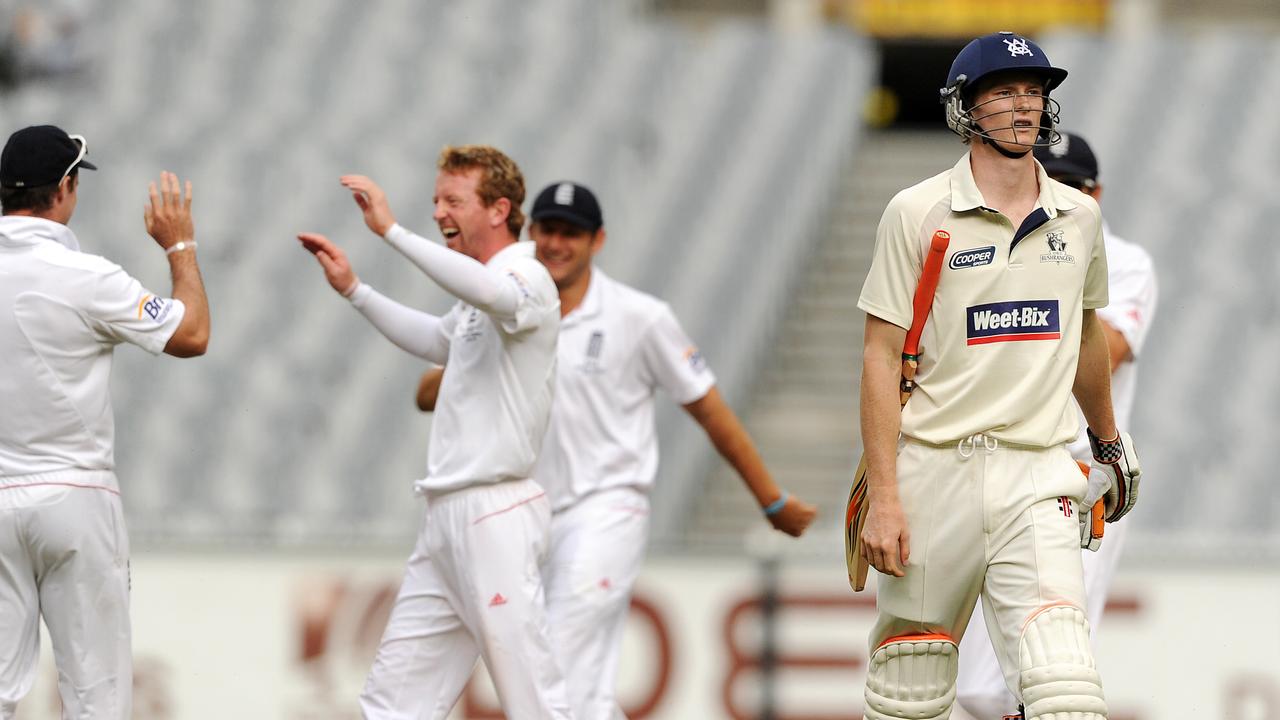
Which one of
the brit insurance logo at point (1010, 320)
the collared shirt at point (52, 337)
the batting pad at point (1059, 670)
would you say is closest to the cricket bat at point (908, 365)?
the brit insurance logo at point (1010, 320)

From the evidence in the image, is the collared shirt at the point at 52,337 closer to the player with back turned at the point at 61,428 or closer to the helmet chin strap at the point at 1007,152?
the player with back turned at the point at 61,428

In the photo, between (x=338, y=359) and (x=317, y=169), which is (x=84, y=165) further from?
(x=317, y=169)

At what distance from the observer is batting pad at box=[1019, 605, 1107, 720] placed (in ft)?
14.6

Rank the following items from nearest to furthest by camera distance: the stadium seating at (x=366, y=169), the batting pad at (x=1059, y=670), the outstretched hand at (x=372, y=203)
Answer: the batting pad at (x=1059, y=670), the outstretched hand at (x=372, y=203), the stadium seating at (x=366, y=169)

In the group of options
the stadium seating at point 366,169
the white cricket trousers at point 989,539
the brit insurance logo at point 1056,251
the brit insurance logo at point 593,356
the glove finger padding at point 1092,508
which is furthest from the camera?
the stadium seating at point 366,169

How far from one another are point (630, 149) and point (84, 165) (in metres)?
8.66

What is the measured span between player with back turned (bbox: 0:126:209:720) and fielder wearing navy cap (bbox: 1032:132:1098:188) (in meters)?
2.66

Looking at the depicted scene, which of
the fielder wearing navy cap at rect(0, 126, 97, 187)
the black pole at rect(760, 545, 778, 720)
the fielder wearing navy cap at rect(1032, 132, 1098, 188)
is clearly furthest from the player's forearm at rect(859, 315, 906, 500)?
the black pole at rect(760, 545, 778, 720)

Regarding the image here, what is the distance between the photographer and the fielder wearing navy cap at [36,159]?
209 inches

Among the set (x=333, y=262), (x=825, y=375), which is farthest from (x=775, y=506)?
(x=825, y=375)

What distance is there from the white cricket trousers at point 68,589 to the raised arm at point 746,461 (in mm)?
2294

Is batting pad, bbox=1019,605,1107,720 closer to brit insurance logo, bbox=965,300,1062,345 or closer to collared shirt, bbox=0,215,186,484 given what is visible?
Answer: brit insurance logo, bbox=965,300,1062,345

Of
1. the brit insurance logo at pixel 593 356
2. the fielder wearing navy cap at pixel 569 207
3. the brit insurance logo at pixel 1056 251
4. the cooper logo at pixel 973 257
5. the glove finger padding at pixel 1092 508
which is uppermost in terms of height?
the fielder wearing navy cap at pixel 569 207

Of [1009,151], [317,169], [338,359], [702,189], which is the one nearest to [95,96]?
[317,169]
